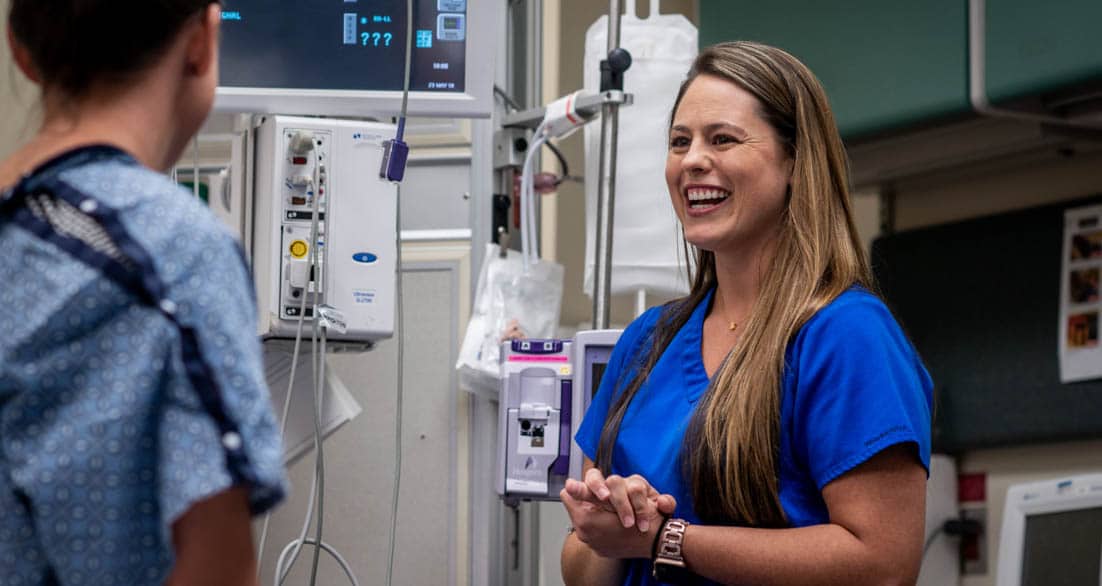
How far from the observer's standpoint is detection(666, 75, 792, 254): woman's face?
4.76 ft

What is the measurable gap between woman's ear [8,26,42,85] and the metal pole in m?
1.33

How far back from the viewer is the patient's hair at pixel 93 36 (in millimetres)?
806

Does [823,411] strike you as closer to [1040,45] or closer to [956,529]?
[1040,45]

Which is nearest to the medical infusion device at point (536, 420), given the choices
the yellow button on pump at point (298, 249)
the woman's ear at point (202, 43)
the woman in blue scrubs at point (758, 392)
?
the yellow button on pump at point (298, 249)

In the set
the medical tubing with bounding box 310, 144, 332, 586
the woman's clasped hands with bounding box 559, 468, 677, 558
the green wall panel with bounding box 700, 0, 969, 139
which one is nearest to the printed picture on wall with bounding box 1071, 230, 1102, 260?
the green wall panel with bounding box 700, 0, 969, 139

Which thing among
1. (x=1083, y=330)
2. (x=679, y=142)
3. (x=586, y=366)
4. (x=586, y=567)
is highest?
(x=679, y=142)

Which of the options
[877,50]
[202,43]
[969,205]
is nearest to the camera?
[202,43]

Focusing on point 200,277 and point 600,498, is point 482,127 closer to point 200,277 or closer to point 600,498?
point 600,498

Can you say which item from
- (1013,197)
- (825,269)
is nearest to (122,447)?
(825,269)

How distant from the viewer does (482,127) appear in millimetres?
2287

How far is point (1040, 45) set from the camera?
2398 millimetres

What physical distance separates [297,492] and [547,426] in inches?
19.5

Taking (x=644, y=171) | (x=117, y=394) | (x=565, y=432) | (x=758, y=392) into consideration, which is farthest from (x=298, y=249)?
(x=117, y=394)

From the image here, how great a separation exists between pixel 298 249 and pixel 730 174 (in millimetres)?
764
